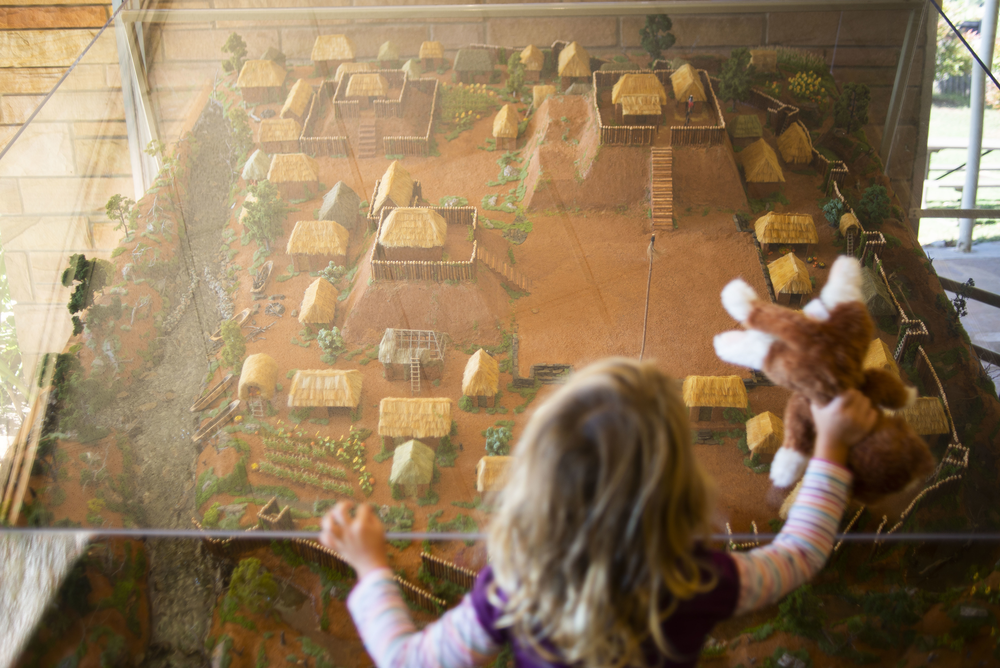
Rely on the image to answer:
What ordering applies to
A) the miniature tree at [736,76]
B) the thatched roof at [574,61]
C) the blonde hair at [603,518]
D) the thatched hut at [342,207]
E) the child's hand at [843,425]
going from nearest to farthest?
Result: 1. the blonde hair at [603,518]
2. the child's hand at [843,425]
3. the thatched hut at [342,207]
4. the miniature tree at [736,76]
5. the thatched roof at [574,61]

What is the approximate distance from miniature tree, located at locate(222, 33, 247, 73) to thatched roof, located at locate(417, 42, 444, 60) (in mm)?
989

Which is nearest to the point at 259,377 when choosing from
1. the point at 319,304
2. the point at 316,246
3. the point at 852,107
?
the point at 319,304

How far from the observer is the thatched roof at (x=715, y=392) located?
9.78 feet

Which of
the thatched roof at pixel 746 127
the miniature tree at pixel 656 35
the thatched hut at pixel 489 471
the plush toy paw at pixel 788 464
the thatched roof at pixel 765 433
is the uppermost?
the miniature tree at pixel 656 35

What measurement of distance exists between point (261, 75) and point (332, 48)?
427 millimetres

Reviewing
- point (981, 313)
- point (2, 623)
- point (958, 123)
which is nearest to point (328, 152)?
point (2, 623)

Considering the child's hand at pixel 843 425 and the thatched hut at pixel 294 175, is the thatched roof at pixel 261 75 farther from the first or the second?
the child's hand at pixel 843 425

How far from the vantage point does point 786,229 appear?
344cm

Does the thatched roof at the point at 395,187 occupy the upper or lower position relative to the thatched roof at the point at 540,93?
lower

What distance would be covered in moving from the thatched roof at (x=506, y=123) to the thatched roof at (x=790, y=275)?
1581 mm

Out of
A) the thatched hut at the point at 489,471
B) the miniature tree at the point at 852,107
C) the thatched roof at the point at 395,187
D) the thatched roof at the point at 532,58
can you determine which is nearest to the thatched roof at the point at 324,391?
the thatched hut at the point at 489,471

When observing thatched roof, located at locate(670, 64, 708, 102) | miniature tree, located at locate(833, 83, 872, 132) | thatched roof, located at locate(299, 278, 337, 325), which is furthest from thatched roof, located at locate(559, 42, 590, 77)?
thatched roof, located at locate(299, 278, 337, 325)

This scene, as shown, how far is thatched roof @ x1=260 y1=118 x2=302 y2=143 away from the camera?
11.7ft

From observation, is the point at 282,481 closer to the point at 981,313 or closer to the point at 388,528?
the point at 388,528
